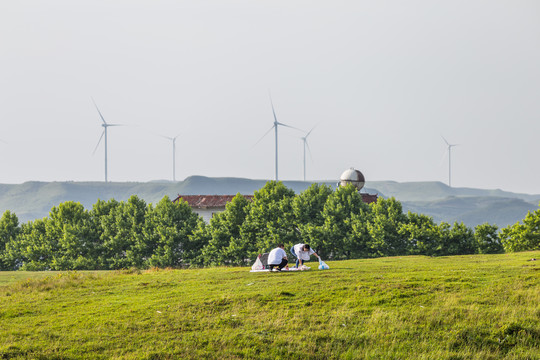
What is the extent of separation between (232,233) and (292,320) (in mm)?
53372

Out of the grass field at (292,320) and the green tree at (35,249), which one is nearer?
the grass field at (292,320)

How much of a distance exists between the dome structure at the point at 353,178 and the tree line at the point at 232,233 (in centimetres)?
1572

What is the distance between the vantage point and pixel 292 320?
22.1 meters

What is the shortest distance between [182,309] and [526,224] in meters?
40.2

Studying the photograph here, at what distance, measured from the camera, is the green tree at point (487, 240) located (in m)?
59.6

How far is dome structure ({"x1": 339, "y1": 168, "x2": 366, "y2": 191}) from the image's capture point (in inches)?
3696

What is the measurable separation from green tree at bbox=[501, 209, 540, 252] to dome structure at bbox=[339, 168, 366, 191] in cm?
3998

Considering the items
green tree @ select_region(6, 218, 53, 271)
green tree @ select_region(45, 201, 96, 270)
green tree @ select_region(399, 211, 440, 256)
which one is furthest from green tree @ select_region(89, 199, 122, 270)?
green tree @ select_region(399, 211, 440, 256)

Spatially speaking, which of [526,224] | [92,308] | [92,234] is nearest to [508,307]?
[92,308]

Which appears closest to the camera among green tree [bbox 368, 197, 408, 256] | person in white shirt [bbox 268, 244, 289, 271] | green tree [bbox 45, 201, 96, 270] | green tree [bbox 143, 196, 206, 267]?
person in white shirt [bbox 268, 244, 289, 271]

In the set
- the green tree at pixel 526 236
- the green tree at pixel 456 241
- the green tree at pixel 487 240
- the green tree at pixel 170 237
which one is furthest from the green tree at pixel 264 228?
the green tree at pixel 526 236

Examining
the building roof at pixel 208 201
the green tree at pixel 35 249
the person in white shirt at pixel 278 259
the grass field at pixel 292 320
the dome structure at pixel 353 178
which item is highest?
the dome structure at pixel 353 178

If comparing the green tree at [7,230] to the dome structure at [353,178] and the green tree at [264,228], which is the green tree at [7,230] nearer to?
the green tree at [264,228]

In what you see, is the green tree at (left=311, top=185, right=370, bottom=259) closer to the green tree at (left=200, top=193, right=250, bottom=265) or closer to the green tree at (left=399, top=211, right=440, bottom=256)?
the green tree at (left=399, top=211, right=440, bottom=256)
